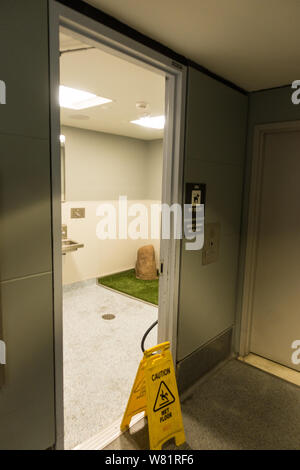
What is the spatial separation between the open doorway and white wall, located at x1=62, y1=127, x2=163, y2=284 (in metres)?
0.02

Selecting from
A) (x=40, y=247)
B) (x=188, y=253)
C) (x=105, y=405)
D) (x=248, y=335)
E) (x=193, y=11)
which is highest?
(x=193, y=11)

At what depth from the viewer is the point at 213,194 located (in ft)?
8.35

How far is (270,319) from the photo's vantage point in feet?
10.1

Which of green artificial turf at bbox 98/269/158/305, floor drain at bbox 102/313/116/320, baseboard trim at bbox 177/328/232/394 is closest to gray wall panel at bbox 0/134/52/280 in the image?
baseboard trim at bbox 177/328/232/394

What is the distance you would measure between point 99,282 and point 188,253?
3033mm

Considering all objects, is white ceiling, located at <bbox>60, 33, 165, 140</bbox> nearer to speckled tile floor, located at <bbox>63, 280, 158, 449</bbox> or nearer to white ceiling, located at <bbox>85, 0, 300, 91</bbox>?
white ceiling, located at <bbox>85, 0, 300, 91</bbox>

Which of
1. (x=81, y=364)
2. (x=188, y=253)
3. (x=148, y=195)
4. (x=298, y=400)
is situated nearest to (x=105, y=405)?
(x=81, y=364)

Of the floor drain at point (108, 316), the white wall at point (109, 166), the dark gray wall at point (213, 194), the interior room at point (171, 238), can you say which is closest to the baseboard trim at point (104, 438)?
the interior room at point (171, 238)

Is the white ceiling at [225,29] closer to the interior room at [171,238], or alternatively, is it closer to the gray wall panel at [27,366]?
the interior room at [171,238]

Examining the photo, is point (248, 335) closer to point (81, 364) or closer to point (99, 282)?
point (81, 364)

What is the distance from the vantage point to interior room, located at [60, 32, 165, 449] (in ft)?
7.61

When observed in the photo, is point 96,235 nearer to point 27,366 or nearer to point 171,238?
point 171,238

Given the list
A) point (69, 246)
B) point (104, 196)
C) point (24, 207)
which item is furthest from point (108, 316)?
point (24, 207)

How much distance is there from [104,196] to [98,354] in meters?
2.72
